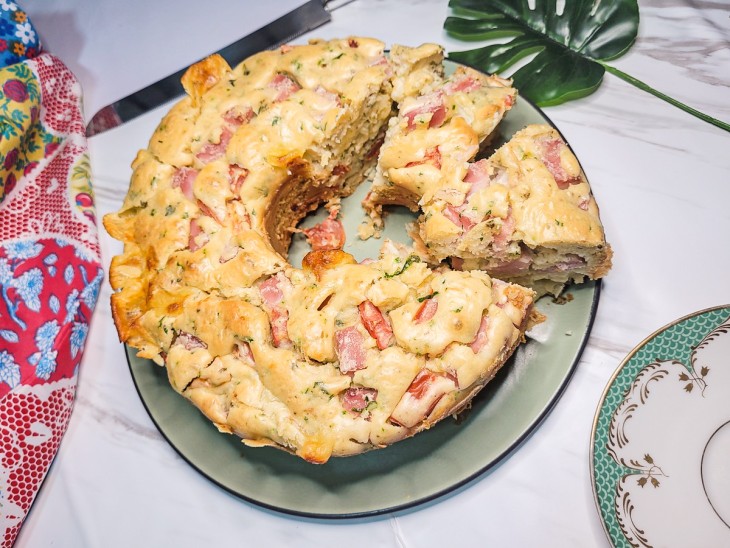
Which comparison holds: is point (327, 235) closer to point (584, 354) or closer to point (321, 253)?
point (321, 253)

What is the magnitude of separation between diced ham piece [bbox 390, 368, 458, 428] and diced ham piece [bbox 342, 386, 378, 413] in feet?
0.39

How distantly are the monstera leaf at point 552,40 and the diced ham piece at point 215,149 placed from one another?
5.07 feet

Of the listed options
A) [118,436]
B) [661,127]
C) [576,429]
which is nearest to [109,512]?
[118,436]

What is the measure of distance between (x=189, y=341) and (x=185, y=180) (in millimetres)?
821

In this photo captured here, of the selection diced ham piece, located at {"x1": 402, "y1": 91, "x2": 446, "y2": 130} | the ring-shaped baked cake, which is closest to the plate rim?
the ring-shaped baked cake

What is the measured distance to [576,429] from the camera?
11.0 ft

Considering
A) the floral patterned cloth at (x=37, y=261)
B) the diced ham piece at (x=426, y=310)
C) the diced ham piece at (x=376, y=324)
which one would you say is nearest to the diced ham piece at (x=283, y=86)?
the diced ham piece at (x=376, y=324)

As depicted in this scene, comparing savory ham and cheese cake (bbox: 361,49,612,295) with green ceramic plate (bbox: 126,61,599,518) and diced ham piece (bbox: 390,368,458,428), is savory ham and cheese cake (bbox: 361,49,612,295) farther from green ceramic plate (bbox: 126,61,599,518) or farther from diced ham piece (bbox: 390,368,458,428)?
diced ham piece (bbox: 390,368,458,428)

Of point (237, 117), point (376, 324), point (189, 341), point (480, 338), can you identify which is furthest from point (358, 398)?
point (237, 117)

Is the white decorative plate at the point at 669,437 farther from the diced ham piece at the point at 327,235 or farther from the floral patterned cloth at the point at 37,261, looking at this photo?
the floral patterned cloth at the point at 37,261

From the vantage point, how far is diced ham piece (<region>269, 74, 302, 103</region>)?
346cm

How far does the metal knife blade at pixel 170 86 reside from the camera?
13.9 feet

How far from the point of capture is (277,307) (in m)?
3.05

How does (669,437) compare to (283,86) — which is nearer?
(669,437)
